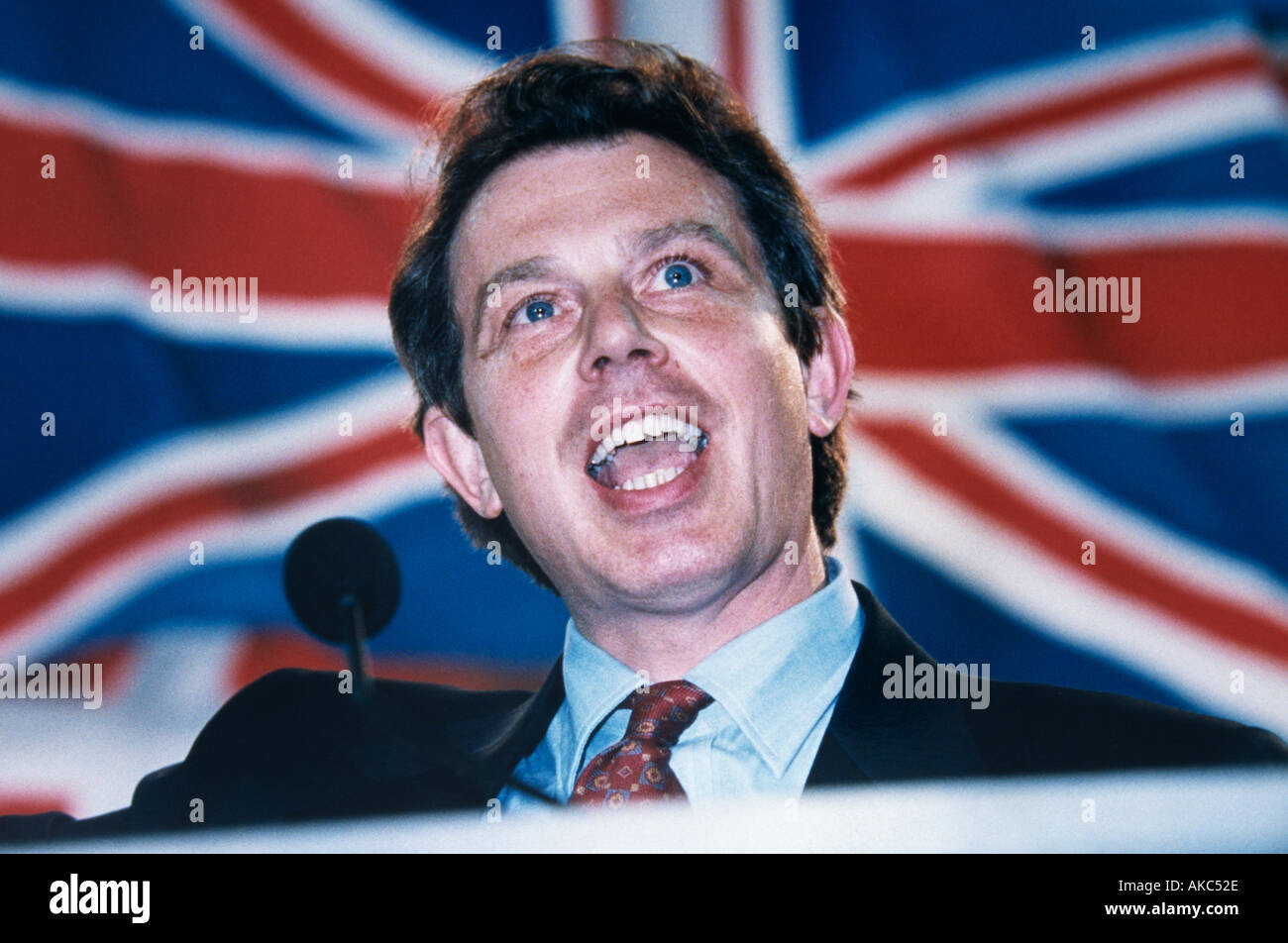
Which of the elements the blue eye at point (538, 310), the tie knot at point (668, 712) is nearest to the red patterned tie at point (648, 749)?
the tie knot at point (668, 712)

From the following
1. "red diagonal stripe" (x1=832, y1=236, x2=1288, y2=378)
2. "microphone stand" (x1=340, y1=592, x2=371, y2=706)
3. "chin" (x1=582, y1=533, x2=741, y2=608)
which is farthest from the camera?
"red diagonal stripe" (x1=832, y1=236, x2=1288, y2=378)

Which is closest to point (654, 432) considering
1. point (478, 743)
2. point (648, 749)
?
point (648, 749)

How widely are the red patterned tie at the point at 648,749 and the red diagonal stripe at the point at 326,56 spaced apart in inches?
42.0

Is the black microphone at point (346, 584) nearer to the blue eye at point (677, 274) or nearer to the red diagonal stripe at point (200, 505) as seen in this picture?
the red diagonal stripe at point (200, 505)

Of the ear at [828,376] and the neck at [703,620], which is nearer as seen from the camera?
the neck at [703,620]

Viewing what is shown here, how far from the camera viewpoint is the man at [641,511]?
5.47ft

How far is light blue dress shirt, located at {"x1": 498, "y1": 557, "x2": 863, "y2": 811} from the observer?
1659 millimetres

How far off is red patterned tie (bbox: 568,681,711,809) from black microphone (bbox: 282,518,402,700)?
43 centimetres

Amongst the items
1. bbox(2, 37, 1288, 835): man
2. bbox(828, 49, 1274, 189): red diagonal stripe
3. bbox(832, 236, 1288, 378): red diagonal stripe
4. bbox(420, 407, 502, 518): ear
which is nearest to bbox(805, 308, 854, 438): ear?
bbox(2, 37, 1288, 835): man

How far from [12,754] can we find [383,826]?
24.5 inches

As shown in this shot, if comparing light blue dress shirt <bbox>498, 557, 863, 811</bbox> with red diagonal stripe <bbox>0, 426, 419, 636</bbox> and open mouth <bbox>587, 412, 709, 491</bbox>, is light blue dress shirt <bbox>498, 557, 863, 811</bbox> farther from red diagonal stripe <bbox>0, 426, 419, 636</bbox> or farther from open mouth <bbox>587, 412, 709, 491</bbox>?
red diagonal stripe <bbox>0, 426, 419, 636</bbox>
